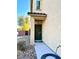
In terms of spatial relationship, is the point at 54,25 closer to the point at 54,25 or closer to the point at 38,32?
the point at 54,25

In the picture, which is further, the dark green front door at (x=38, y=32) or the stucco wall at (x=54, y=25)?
the dark green front door at (x=38, y=32)

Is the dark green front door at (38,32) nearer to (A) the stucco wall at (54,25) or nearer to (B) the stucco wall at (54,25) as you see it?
(B) the stucco wall at (54,25)

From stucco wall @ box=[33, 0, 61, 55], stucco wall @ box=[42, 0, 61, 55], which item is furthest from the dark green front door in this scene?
stucco wall @ box=[42, 0, 61, 55]

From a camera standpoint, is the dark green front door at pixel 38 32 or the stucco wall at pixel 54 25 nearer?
the stucco wall at pixel 54 25

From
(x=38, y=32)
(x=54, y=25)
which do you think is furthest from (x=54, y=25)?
(x=38, y=32)

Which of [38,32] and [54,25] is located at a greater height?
[54,25]

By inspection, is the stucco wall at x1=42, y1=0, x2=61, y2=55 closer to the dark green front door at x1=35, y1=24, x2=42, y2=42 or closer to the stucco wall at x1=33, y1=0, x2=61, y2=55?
the stucco wall at x1=33, y1=0, x2=61, y2=55

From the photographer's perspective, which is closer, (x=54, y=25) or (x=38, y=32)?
(x=54, y=25)

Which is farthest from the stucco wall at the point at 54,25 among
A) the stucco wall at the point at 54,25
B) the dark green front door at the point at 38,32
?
the dark green front door at the point at 38,32

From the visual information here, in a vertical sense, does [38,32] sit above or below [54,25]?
below
